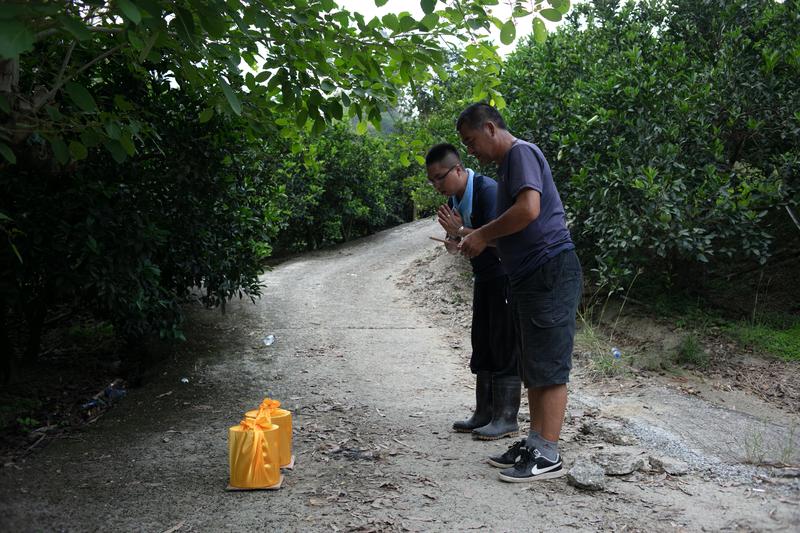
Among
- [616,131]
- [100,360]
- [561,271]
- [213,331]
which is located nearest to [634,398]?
[561,271]

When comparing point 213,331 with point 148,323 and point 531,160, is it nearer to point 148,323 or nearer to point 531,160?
point 148,323

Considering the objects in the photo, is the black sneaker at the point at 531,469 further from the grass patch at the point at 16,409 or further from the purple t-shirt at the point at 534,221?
the grass patch at the point at 16,409

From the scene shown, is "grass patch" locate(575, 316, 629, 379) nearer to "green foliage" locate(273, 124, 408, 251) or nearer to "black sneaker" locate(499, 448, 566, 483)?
"black sneaker" locate(499, 448, 566, 483)

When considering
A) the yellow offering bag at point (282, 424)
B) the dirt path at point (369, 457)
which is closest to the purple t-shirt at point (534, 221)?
the dirt path at point (369, 457)

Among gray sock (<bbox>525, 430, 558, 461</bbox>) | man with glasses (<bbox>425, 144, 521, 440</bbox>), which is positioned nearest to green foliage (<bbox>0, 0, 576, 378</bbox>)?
man with glasses (<bbox>425, 144, 521, 440</bbox>)

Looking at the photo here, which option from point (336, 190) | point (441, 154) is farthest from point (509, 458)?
point (336, 190)

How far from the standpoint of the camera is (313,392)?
18.5 feet

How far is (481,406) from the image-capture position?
4426 mm

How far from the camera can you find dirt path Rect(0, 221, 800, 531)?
3.20 m

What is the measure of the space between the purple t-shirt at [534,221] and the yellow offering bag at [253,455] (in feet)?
5.36

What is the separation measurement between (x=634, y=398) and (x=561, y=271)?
210cm

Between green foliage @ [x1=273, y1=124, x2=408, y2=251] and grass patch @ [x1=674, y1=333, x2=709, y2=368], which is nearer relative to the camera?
grass patch @ [x1=674, y1=333, x2=709, y2=368]

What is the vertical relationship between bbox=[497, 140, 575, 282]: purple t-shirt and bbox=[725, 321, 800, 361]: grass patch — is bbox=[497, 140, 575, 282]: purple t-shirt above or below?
above

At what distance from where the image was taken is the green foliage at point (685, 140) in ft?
19.8
